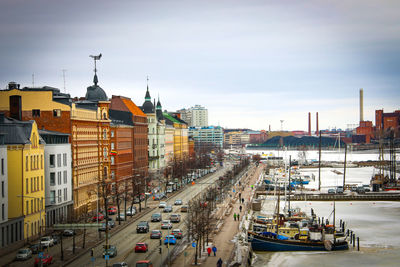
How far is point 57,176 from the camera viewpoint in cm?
7081

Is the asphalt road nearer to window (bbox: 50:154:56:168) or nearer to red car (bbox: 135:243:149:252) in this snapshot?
red car (bbox: 135:243:149:252)

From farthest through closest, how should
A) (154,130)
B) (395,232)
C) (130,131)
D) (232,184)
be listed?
(154,130)
(232,184)
(130,131)
(395,232)

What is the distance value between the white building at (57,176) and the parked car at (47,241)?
7287 mm

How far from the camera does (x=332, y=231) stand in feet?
221

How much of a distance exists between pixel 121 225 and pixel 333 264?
26897mm

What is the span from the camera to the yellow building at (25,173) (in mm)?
59062

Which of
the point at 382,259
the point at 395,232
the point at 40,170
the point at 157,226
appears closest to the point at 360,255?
the point at 382,259

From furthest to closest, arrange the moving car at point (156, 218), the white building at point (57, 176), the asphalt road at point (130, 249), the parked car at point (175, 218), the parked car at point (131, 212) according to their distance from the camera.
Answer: the parked car at point (131, 212) → the moving car at point (156, 218) → the parked car at point (175, 218) → the white building at point (57, 176) → the asphalt road at point (130, 249)

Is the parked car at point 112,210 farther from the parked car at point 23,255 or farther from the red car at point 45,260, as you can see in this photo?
the red car at point 45,260

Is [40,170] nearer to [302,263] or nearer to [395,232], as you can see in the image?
[302,263]

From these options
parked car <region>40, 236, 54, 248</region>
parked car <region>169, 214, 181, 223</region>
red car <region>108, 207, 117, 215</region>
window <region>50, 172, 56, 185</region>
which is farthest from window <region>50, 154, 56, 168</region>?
parked car <region>169, 214, 181, 223</region>

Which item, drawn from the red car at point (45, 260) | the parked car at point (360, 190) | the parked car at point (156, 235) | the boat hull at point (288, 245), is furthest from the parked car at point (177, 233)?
the parked car at point (360, 190)

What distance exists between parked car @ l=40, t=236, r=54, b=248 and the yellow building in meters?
1.20

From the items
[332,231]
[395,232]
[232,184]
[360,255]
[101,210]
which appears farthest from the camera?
[232,184]
